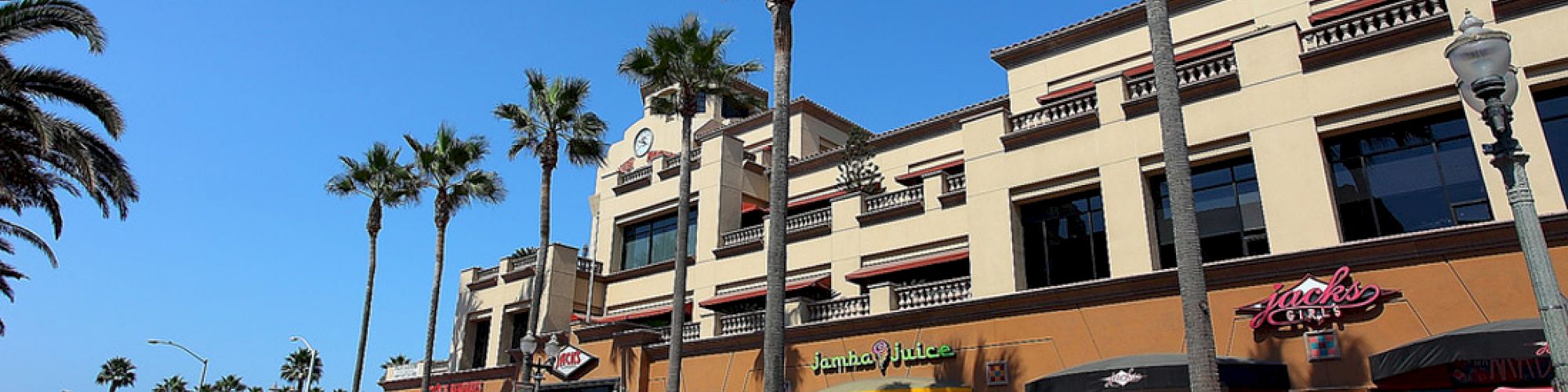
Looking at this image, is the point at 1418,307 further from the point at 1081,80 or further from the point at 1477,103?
the point at 1081,80

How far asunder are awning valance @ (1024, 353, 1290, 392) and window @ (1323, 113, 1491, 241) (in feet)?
10.4

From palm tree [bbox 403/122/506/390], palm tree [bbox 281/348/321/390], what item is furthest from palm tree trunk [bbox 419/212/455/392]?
palm tree [bbox 281/348/321/390]

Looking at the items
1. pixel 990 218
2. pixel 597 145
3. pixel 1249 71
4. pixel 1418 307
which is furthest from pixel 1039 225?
pixel 597 145

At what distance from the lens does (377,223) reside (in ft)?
129

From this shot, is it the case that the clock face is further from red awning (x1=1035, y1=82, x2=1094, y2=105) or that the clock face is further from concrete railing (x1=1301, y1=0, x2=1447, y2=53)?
concrete railing (x1=1301, y1=0, x2=1447, y2=53)

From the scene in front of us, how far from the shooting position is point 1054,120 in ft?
69.3

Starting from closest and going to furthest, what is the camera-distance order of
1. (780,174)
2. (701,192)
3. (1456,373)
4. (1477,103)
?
(1477,103)
(1456,373)
(780,174)
(701,192)

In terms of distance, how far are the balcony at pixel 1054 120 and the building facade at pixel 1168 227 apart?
55 mm

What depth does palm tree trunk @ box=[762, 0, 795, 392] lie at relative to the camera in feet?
62.6

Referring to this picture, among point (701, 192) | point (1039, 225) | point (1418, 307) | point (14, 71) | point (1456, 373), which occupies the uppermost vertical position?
point (701, 192)

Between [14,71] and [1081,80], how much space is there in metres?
24.2

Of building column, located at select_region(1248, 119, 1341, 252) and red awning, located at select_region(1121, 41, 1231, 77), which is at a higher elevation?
red awning, located at select_region(1121, 41, 1231, 77)

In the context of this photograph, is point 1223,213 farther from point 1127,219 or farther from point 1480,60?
point 1480,60

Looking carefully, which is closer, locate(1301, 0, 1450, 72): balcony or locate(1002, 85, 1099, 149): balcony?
locate(1301, 0, 1450, 72): balcony
